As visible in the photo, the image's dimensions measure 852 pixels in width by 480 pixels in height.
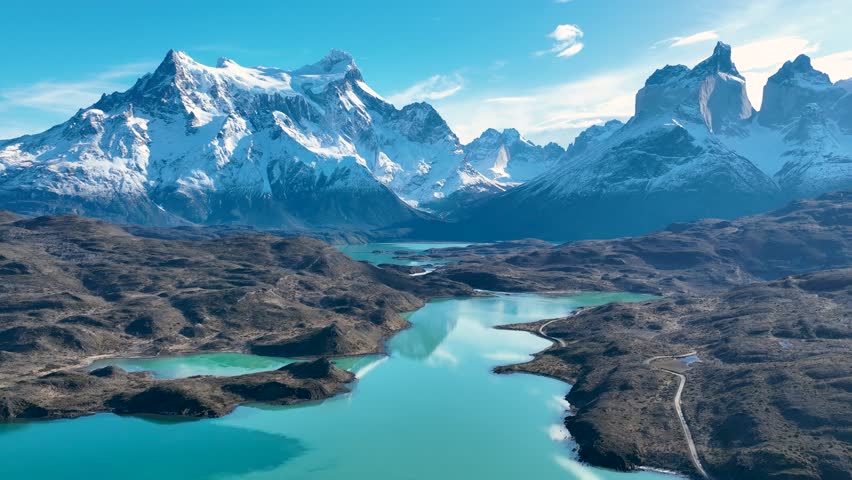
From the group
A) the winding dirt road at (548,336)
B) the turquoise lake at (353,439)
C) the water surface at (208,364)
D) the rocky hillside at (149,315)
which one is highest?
the rocky hillside at (149,315)

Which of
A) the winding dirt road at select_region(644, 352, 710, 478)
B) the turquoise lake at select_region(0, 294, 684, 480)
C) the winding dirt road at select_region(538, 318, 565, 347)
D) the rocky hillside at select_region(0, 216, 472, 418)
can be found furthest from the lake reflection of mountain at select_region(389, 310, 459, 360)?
the winding dirt road at select_region(644, 352, 710, 478)

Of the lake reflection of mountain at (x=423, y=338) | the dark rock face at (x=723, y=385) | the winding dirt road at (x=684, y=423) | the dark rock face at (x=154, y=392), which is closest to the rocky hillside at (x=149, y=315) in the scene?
the dark rock face at (x=154, y=392)

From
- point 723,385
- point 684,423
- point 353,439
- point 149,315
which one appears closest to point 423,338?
point 149,315

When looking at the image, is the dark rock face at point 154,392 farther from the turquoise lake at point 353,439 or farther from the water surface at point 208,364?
the water surface at point 208,364

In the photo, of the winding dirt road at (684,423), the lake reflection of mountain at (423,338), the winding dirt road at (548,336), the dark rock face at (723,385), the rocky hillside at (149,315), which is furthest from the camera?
the winding dirt road at (548,336)

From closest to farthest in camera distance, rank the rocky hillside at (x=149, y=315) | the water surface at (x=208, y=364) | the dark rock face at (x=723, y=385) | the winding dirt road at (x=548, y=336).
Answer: the dark rock face at (x=723, y=385) → the water surface at (x=208, y=364) → the rocky hillside at (x=149, y=315) → the winding dirt road at (x=548, y=336)

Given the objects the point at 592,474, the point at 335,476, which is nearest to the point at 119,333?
the point at 335,476

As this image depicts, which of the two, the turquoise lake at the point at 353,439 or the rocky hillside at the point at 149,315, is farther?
the rocky hillside at the point at 149,315

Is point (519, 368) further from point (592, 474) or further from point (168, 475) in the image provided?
point (168, 475)

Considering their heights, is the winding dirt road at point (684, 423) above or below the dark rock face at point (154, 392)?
below
